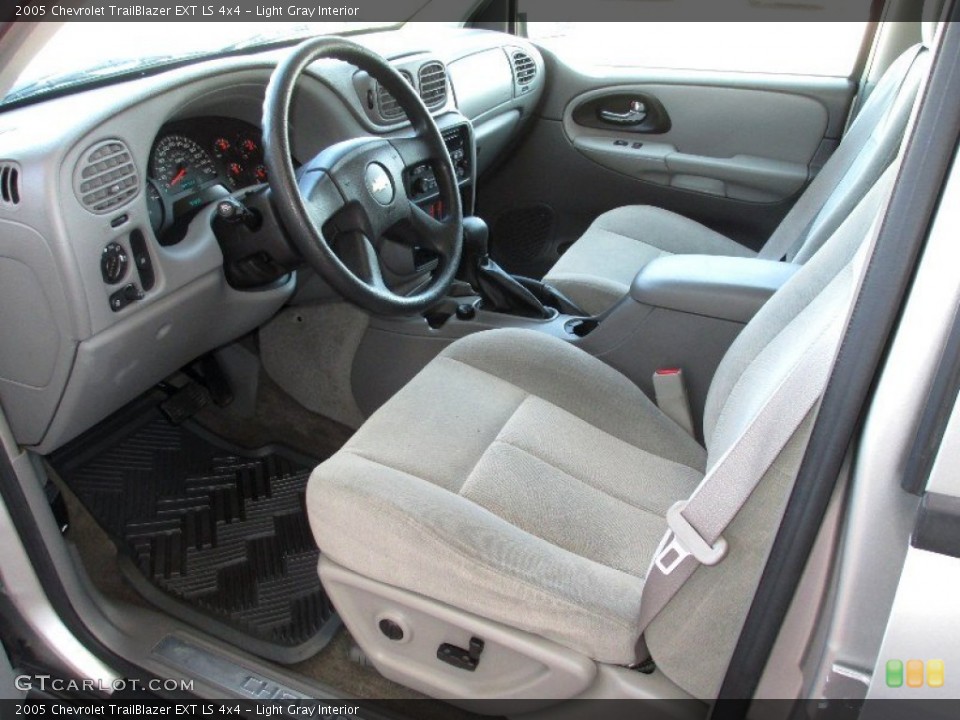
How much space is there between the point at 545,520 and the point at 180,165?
99cm

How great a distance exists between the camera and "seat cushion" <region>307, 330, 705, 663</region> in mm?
982

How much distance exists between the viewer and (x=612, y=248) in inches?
82.8

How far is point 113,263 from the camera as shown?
1269 mm

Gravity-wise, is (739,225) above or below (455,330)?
below

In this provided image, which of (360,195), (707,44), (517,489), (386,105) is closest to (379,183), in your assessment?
(360,195)

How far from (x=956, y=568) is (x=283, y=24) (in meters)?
1.87

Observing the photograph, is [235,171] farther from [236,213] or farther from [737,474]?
[737,474]

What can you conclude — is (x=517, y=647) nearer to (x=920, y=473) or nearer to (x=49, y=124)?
(x=920, y=473)

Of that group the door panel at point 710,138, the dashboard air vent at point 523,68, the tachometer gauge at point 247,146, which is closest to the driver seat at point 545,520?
the tachometer gauge at point 247,146

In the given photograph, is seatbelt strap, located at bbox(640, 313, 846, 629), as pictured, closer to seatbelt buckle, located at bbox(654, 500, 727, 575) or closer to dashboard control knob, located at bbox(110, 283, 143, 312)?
seatbelt buckle, located at bbox(654, 500, 727, 575)

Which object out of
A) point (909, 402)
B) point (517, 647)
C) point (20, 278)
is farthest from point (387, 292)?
point (909, 402)

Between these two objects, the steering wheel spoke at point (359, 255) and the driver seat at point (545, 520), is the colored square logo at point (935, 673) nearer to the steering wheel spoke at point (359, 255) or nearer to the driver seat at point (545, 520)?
the driver seat at point (545, 520)

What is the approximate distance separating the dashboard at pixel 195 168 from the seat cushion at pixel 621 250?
739 mm

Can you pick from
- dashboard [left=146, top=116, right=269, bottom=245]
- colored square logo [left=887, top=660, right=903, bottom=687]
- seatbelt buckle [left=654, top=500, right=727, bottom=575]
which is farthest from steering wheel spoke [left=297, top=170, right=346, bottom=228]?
colored square logo [left=887, top=660, right=903, bottom=687]
